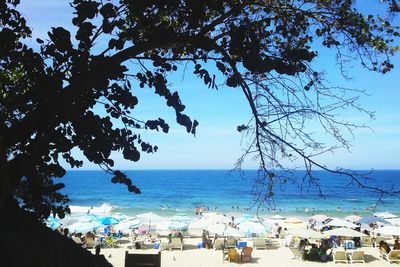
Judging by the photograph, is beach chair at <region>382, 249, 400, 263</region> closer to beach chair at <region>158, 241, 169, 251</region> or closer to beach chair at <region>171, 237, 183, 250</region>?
beach chair at <region>171, 237, 183, 250</region>

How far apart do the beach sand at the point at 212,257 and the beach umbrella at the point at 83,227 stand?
4.47 ft

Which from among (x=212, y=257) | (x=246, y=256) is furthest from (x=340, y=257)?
(x=212, y=257)

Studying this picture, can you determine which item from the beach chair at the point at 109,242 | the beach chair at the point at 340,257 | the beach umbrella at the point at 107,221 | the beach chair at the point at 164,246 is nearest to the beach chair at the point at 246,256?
the beach chair at the point at 340,257

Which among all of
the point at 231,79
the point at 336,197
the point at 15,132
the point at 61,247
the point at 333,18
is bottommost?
the point at 336,197

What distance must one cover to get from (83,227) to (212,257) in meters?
7.55

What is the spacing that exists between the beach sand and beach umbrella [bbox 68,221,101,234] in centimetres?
136

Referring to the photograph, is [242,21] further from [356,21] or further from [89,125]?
[89,125]

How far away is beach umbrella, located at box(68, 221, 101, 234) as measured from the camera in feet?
68.3

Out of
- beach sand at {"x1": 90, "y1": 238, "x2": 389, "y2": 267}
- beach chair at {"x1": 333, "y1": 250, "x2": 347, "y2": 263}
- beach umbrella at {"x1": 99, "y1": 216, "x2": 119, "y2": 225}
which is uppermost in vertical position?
beach umbrella at {"x1": 99, "y1": 216, "x2": 119, "y2": 225}

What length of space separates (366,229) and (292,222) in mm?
4564

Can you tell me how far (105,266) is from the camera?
8.87 ft

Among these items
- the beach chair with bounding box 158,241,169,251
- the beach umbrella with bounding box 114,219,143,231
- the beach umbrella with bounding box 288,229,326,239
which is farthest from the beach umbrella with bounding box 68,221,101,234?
the beach umbrella with bounding box 288,229,326,239

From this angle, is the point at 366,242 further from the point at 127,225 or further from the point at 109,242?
the point at 109,242

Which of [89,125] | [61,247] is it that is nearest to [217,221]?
[89,125]
